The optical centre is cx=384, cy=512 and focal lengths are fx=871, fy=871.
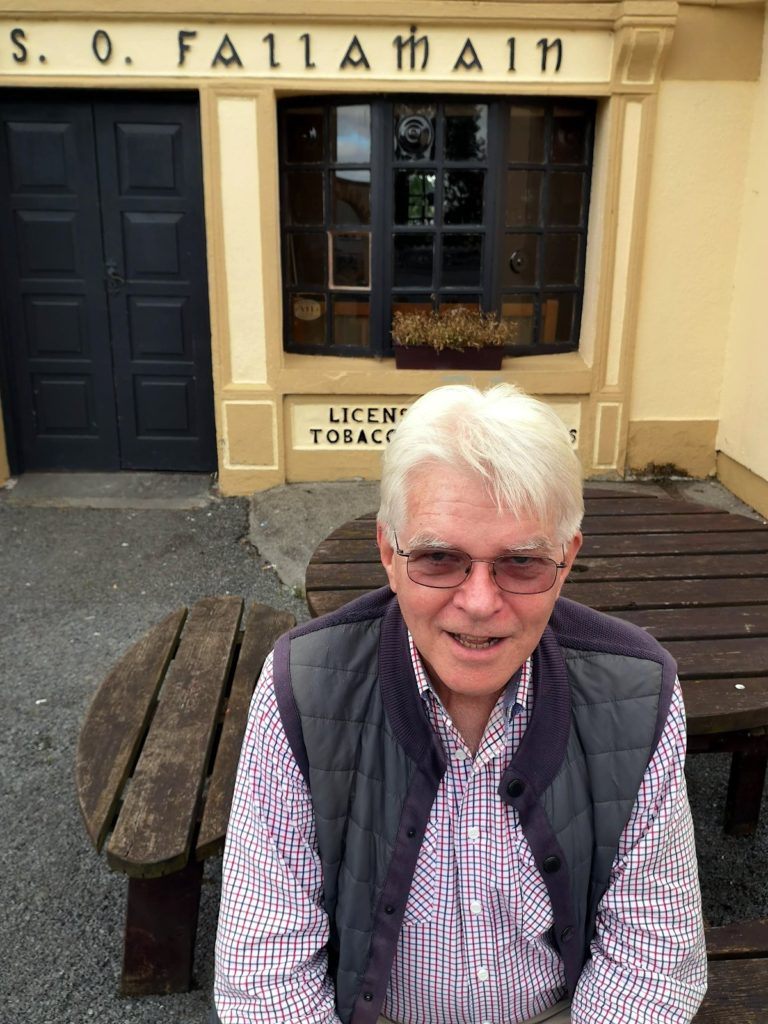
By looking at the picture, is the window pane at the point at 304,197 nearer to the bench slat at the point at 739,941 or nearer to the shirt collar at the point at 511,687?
the shirt collar at the point at 511,687

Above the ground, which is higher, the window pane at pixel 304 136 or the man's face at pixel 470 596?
the window pane at pixel 304 136

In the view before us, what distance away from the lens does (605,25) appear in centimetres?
525

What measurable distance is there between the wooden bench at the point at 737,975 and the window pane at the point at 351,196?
16.2 ft

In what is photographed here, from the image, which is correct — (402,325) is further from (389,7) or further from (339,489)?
(389,7)

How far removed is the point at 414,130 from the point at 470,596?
4960 millimetres

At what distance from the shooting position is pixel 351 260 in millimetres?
5887

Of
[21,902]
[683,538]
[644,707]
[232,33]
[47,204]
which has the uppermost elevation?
[232,33]

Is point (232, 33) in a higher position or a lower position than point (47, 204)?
higher

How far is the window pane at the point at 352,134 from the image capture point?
18.2 ft

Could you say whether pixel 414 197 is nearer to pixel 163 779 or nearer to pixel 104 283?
pixel 104 283

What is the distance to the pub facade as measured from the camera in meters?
5.25

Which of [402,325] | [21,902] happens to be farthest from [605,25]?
[21,902]

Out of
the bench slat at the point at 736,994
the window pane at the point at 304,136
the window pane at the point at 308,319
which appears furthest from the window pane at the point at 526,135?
the bench slat at the point at 736,994

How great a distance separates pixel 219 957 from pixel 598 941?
0.64 m
